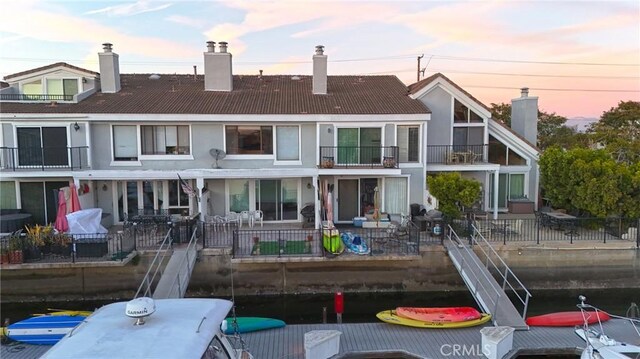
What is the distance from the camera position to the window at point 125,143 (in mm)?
21641

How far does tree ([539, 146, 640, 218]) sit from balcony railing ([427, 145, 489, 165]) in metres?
3.93

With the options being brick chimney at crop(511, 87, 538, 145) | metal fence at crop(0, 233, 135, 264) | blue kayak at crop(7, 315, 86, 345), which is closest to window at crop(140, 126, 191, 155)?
metal fence at crop(0, 233, 135, 264)

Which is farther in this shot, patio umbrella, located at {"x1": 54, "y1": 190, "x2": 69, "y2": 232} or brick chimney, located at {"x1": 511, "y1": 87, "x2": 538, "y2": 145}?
brick chimney, located at {"x1": 511, "y1": 87, "x2": 538, "y2": 145}

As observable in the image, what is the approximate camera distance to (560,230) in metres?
20.0

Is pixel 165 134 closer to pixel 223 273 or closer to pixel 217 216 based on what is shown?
pixel 217 216

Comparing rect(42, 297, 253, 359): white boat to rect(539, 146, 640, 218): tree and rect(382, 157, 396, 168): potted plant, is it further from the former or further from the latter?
rect(539, 146, 640, 218): tree

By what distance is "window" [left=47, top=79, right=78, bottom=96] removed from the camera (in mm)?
23516

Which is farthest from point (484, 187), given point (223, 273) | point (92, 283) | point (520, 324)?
point (92, 283)

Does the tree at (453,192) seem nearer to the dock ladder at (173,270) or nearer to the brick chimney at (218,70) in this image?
the dock ladder at (173,270)

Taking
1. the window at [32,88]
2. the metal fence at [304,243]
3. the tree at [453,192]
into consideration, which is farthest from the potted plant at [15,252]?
the tree at [453,192]

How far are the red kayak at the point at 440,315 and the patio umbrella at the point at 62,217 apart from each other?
12013mm

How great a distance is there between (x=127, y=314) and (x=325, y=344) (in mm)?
5688

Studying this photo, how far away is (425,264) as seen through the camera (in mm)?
17953

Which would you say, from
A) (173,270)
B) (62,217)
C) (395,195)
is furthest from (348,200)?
(62,217)
